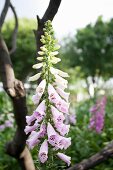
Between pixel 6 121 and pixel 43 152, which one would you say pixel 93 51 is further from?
pixel 43 152

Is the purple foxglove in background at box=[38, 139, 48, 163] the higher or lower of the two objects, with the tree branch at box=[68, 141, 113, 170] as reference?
higher

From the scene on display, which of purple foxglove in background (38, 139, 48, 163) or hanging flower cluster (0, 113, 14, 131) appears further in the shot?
hanging flower cluster (0, 113, 14, 131)

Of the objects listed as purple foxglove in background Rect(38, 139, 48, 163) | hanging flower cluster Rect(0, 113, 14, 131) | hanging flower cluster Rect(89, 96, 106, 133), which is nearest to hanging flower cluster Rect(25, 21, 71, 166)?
purple foxglove in background Rect(38, 139, 48, 163)

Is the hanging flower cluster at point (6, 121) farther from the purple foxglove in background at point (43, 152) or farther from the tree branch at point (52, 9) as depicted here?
the purple foxglove in background at point (43, 152)

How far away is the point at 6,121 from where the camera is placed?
7.55 metres

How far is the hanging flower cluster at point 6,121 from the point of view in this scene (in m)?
7.52

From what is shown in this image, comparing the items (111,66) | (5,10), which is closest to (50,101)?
(5,10)

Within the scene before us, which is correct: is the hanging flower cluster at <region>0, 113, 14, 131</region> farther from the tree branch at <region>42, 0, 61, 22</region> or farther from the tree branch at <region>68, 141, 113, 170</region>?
the tree branch at <region>42, 0, 61, 22</region>

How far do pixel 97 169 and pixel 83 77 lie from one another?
42440 mm

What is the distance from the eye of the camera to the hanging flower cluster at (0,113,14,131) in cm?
752

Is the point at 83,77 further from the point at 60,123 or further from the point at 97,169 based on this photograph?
the point at 60,123

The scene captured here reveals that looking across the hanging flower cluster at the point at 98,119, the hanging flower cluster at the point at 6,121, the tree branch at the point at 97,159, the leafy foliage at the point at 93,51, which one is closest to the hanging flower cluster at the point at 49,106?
the tree branch at the point at 97,159

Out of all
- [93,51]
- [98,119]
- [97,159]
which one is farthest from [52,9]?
[93,51]

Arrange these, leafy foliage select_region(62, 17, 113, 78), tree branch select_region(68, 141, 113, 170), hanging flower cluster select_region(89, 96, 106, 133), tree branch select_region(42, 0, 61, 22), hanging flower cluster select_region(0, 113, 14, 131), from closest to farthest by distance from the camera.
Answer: tree branch select_region(42, 0, 61, 22), tree branch select_region(68, 141, 113, 170), hanging flower cluster select_region(89, 96, 106, 133), hanging flower cluster select_region(0, 113, 14, 131), leafy foliage select_region(62, 17, 113, 78)
